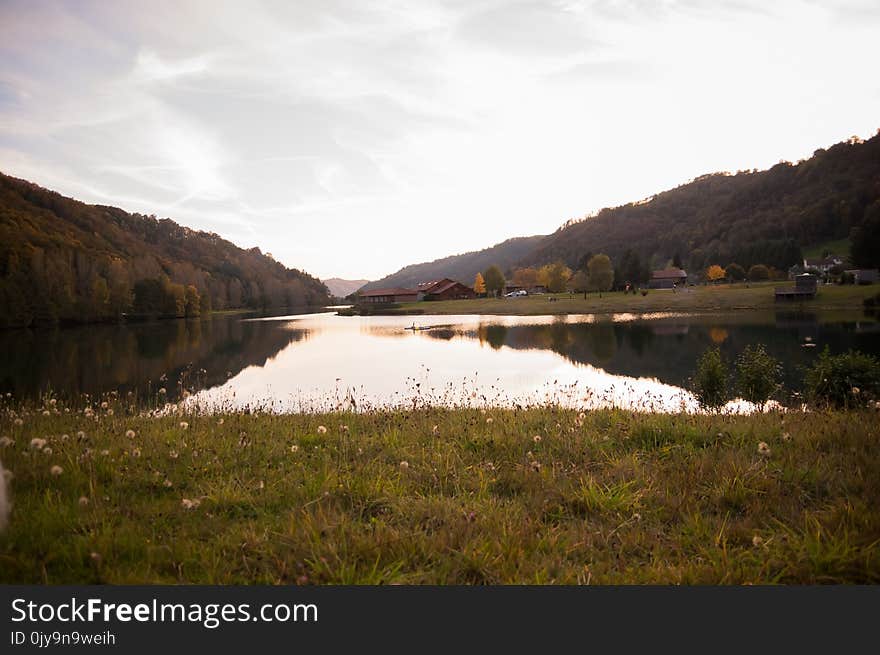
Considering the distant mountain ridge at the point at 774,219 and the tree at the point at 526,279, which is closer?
the distant mountain ridge at the point at 774,219

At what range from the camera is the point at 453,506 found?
4137 millimetres

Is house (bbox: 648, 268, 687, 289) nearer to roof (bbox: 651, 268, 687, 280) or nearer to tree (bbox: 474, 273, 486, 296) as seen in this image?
roof (bbox: 651, 268, 687, 280)

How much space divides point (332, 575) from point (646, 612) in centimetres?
196

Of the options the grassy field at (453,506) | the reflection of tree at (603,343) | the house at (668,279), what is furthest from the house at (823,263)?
the grassy field at (453,506)

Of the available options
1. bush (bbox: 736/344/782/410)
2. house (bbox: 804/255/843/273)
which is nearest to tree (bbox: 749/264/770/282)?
house (bbox: 804/255/843/273)

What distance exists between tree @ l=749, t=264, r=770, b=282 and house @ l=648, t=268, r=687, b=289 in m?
17.0

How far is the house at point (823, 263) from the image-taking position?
366 feet

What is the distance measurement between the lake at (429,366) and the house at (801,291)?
1102 inches

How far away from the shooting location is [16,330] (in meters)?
71.4

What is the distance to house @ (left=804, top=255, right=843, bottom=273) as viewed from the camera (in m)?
112

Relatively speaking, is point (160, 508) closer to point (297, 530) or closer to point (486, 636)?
point (297, 530)

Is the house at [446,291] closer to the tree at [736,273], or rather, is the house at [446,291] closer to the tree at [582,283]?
the tree at [582,283]

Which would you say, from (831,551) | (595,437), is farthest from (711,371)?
(831,551)

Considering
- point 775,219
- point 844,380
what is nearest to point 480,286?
point 775,219
